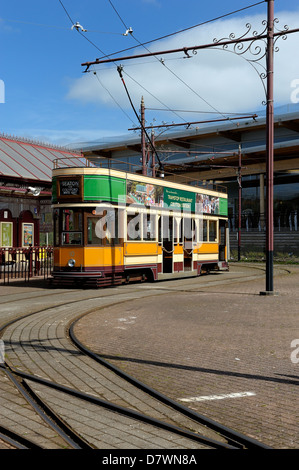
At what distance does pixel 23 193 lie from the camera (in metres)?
23.4

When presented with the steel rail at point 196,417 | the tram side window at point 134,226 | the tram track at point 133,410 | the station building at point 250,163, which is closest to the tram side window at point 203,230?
the tram side window at point 134,226

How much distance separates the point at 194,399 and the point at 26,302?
8.32 metres

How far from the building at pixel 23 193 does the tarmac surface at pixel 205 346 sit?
9360 millimetres

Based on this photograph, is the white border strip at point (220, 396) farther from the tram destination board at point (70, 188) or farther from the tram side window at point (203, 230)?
the tram side window at point (203, 230)

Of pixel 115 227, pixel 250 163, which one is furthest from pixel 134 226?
pixel 250 163

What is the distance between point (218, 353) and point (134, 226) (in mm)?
10120

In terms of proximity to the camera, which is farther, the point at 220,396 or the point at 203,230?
the point at 203,230

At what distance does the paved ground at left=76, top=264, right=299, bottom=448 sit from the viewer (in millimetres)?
4762

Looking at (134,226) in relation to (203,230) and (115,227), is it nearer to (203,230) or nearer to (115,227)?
(115,227)

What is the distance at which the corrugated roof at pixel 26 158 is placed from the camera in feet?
75.8

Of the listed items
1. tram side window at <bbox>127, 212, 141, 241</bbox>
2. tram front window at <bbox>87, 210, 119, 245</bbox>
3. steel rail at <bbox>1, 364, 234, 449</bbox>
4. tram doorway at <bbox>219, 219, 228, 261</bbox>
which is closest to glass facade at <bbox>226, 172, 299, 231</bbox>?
tram doorway at <bbox>219, 219, 228, 261</bbox>
